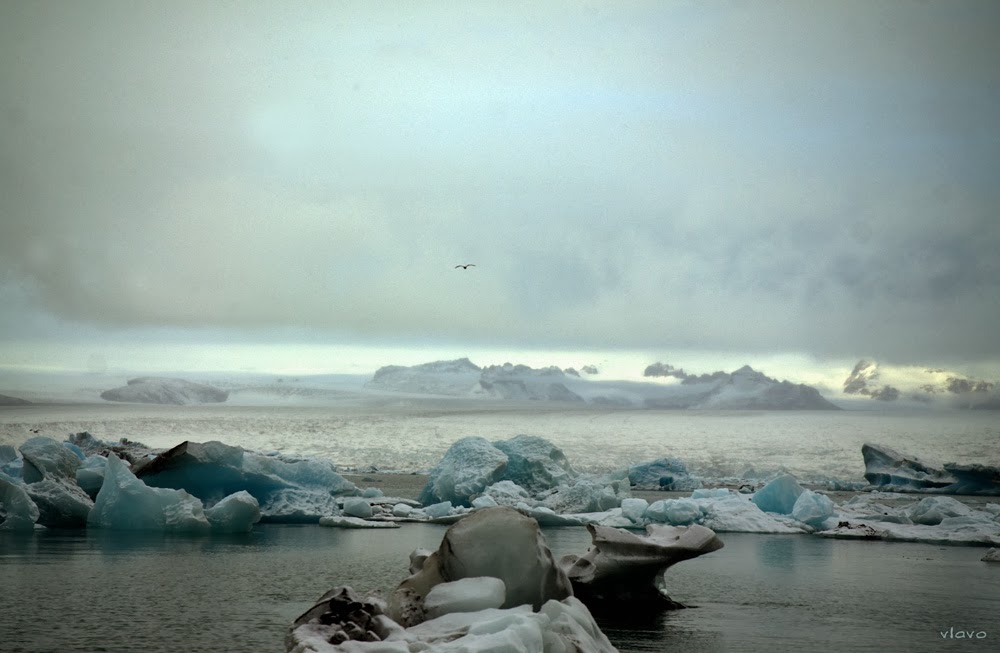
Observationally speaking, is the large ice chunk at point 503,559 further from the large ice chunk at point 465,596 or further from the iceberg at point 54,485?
the iceberg at point 54,485

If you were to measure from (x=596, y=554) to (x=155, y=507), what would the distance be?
307 inches

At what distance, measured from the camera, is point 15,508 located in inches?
494

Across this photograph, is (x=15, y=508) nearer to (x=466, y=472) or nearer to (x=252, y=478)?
(x=252, y=478)

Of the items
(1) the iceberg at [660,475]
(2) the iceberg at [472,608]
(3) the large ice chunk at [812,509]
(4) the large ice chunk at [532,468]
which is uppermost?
(2) the iceberg at [472,608]

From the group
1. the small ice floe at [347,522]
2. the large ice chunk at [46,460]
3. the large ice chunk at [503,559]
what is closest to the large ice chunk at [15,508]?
the large ice chunk at [46,460]

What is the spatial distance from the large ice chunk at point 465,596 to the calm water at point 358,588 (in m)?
1.27

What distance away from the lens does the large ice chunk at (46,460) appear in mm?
13352

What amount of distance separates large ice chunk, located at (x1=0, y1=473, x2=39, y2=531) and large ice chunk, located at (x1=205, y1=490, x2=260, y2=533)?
229 centimetres

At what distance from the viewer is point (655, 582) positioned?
7.55 meters

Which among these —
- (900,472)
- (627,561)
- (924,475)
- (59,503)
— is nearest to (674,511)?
(627,561)

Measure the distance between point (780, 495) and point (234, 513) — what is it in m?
9.24

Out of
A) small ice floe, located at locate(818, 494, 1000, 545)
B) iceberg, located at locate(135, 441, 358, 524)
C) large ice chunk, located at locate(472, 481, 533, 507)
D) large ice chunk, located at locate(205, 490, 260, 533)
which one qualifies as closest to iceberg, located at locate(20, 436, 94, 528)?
iceberg, located at locate(135, 441, 358, 524)

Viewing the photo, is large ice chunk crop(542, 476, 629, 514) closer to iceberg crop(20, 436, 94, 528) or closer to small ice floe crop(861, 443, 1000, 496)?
iceberg crop(20, 436, 94, 528)

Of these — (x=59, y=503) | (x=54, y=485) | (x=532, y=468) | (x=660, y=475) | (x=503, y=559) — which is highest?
(x=503, y=559)
